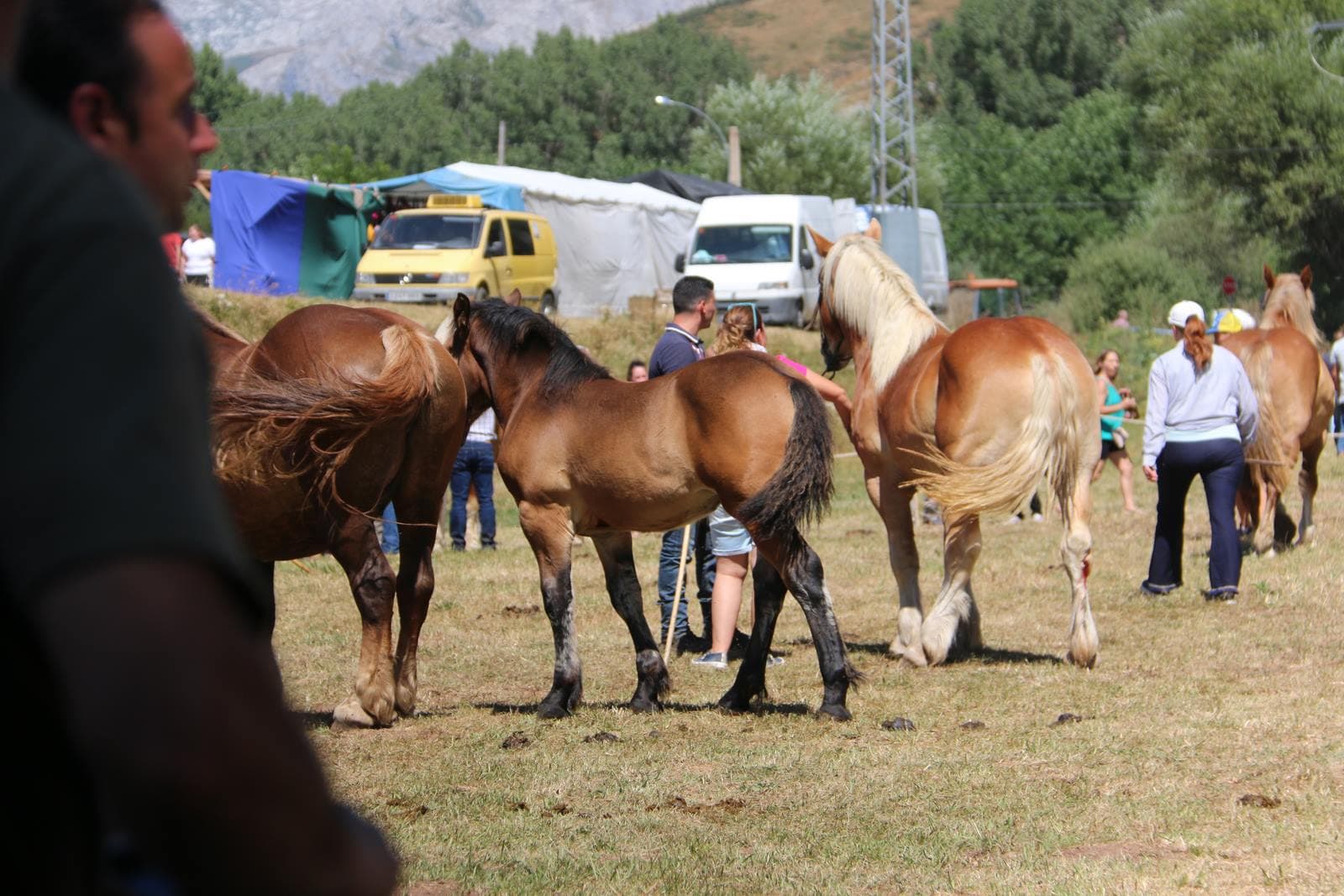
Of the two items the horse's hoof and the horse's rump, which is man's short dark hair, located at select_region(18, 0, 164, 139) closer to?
the horse's hoof

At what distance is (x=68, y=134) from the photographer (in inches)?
41.3

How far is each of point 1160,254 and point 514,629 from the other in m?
40.6

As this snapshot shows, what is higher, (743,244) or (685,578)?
(743,244)

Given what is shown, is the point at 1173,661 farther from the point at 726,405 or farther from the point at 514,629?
the point at 514,629

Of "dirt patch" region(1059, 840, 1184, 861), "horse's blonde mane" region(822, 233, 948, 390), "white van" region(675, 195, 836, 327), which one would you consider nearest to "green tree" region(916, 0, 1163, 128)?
"white van" region(675, 195, 836, 327)

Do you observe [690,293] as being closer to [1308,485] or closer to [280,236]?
[1308,485]

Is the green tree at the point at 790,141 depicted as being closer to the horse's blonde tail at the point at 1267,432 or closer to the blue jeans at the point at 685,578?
the horse's blonde tail at the point at 1267,432

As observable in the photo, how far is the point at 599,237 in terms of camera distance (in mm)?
31594

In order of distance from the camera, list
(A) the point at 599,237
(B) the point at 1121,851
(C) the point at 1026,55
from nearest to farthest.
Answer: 1. (B) the point at 1121,851
2. (A) the point at 599,237
3. (C) the point at 1026,55

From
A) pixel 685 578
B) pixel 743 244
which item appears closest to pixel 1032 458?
pixel 685 578

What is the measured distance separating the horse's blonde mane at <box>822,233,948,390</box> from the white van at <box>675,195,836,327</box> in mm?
18170

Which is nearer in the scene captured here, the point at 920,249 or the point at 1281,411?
the point at 1281,411

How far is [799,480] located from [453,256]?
19.3m

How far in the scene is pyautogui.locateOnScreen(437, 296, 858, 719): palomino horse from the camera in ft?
22.9
